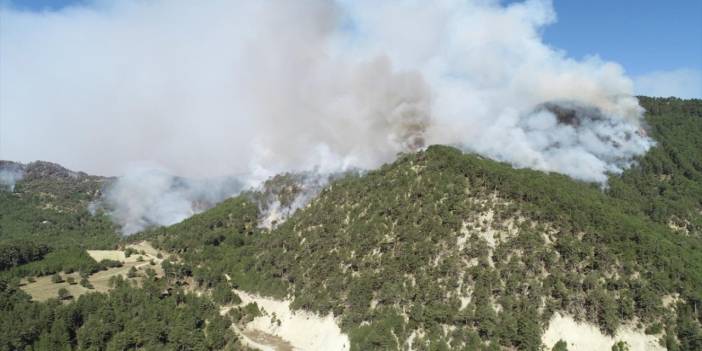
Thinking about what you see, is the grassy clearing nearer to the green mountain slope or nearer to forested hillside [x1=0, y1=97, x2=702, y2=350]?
forested hillside [x1=0, y1=97, x2=702, y2=350]

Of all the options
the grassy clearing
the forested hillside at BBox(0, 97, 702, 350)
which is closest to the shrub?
the grassy clearing

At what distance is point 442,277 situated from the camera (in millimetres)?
118875

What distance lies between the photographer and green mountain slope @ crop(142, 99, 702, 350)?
345 feet

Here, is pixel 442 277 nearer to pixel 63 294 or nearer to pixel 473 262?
pixel 473 262

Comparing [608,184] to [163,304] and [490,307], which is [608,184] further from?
[163,304]

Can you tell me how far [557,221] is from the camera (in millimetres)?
121438

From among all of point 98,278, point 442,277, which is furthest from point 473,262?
point 98,278

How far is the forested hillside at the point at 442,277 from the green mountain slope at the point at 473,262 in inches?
13.4

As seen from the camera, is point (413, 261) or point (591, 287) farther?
point (413, 261)

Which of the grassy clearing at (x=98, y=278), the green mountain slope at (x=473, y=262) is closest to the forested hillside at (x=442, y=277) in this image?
the green mountain slope at (x=473, y=262)

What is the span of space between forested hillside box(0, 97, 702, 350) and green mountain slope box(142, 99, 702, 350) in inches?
13.4


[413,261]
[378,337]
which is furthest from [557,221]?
[378,337]

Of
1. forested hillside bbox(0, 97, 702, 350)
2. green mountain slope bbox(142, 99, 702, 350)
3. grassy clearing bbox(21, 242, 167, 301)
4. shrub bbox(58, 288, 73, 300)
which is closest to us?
green mountain slope bbox(142, 99, 702, 350)

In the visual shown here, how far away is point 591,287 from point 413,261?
42.4 metres
